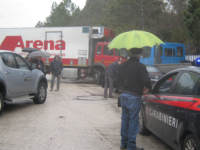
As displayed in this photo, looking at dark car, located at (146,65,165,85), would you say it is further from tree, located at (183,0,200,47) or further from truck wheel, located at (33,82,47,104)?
truck wheel, located at (33,82,47,104)

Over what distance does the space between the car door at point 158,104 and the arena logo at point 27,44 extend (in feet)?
50.8

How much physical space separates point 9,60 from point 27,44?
529 inches

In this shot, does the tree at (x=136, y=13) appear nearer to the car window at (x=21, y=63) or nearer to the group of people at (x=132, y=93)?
the car window at (x=21, y=63)

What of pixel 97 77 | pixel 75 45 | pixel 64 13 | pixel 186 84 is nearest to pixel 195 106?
pixel 186 84

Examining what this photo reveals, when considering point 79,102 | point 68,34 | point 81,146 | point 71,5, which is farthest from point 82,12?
point 81,146

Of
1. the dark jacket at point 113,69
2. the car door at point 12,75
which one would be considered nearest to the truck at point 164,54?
the dark jacket at point 113,69

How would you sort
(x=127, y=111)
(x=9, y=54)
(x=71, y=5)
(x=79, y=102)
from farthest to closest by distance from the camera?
(x=71, y=5), (x=79, y=102), (x=9, y=54), (x=127, y=111)

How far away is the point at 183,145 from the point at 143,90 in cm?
123

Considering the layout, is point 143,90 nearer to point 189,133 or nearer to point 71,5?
point 189,133

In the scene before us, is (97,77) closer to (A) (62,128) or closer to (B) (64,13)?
(A) (62,128)

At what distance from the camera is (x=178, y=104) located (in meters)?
4.06

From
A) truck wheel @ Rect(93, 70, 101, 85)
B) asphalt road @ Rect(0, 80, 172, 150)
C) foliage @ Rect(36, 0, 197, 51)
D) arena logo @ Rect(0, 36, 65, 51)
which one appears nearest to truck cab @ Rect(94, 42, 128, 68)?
truck wheel @ Rect(93, 70, 101, 85)

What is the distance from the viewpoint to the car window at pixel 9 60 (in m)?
7.88

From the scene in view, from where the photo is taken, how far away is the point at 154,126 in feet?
16.5
